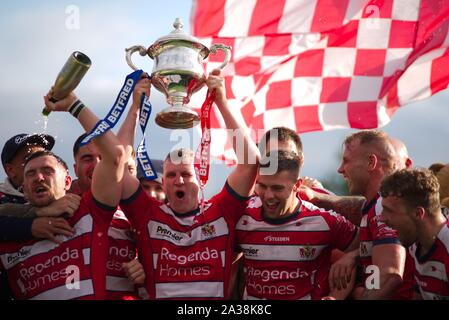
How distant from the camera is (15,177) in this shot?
4.65 metres

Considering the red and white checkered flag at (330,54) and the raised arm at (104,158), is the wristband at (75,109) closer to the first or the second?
the raised arm at (104,158)

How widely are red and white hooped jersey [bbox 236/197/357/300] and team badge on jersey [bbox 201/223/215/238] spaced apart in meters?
0.16

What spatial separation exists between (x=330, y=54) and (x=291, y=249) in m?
2.48

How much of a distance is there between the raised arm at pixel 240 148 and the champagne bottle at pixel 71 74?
0.73 m

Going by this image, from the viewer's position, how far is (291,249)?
3.71 metres

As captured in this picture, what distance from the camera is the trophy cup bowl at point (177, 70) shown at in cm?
369

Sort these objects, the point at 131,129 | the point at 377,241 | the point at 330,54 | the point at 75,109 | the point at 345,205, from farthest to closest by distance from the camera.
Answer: the point at 330,54, the point at 345,205, the point at 131,129, the point at 377,241, the point at 75,109

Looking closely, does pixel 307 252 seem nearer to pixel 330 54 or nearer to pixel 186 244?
pixel 186 244

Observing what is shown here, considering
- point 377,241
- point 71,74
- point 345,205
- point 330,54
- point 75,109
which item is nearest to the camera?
point 71,74

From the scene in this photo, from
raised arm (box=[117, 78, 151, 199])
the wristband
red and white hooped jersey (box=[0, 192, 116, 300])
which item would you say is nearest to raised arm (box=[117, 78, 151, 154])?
raised arm (box=[117, 78, 151, 199])

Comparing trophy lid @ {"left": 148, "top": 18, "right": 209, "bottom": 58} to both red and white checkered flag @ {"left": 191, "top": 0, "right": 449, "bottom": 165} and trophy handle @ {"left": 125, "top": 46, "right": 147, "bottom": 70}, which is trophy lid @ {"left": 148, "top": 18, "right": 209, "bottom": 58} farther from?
red and white checkered flag @ {"left": 191, "top": 0, "right": 449, "bottom": 165}

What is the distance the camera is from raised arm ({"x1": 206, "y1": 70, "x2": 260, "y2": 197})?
3715 millimetres

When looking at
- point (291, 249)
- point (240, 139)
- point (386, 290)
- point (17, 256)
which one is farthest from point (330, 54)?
point (17, 256)

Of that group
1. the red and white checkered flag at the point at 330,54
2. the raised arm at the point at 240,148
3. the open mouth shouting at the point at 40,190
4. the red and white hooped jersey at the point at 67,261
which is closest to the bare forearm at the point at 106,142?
the red and white hooped jersey at the point at 67,261
